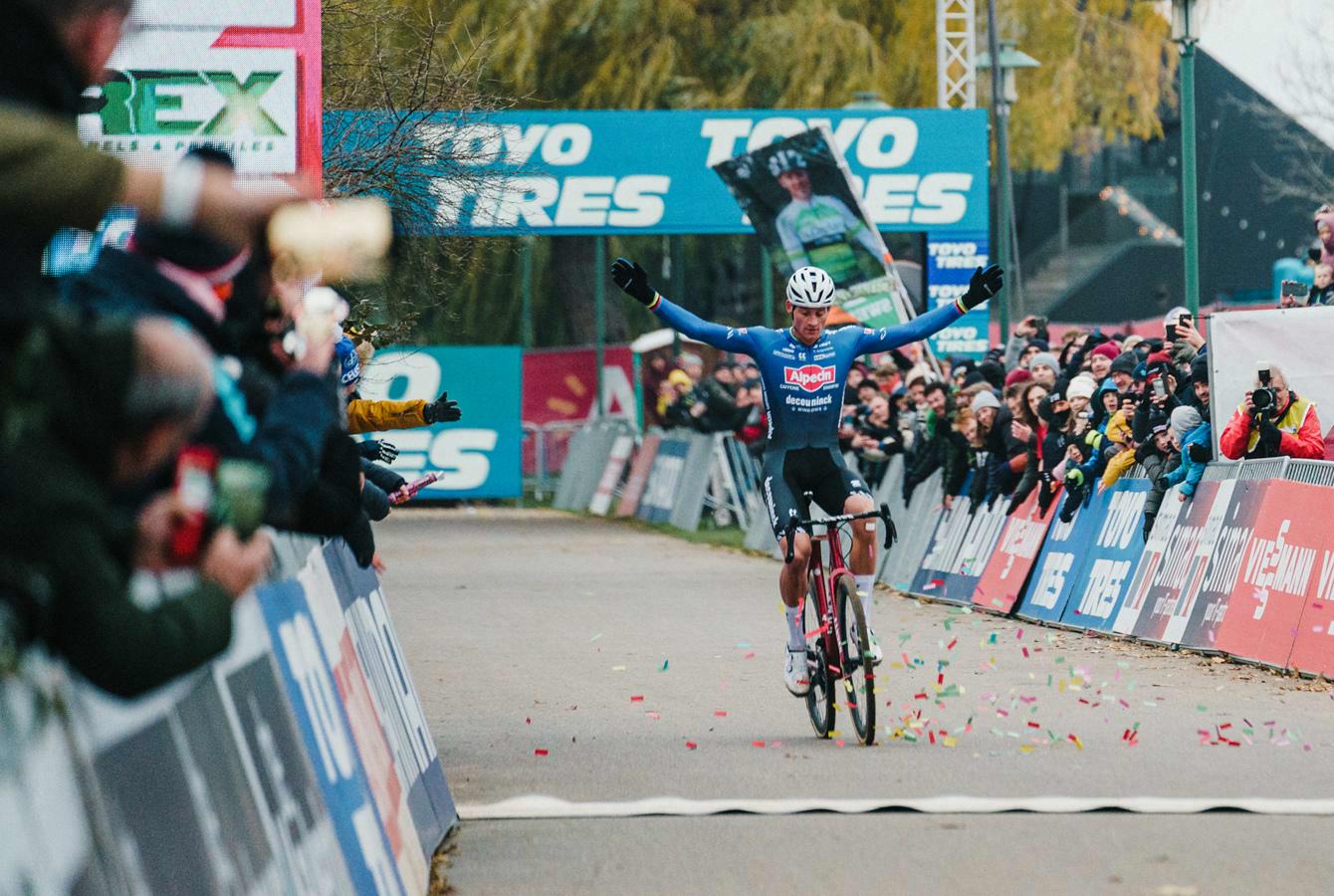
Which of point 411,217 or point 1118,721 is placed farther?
point 411,217

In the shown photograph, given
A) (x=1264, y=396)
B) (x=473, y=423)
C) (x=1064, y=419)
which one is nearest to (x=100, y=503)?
(x=1264, y=396)

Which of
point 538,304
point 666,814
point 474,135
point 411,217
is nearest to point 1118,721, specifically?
point 666,814

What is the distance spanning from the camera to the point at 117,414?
3449 mm

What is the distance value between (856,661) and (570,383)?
3422cm

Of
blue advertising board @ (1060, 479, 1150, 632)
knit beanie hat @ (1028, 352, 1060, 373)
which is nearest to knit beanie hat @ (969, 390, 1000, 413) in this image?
knit beanie hat @ (1028, 352, 1060, 373)

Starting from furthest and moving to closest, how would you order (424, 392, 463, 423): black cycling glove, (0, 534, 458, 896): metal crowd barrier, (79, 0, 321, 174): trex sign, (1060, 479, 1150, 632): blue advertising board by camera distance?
(1060, 479, 1150, 632): blue advertising board < (424, 392, 463, 423): black cycling glove < (79, 0, 321, 174): trex sign < (0, 534, 458, 896): metal crowd barrier

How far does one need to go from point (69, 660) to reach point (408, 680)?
4634 mm

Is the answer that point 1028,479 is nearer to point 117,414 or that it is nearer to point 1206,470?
point 1206,470

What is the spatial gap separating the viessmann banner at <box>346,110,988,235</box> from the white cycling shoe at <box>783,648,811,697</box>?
20.1 m

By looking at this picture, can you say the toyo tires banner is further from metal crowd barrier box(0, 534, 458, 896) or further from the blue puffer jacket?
the blue puffer jacket

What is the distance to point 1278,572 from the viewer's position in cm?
1305

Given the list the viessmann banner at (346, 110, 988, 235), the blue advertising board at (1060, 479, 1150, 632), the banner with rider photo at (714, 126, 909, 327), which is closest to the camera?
the blue advertising board at (1060, 479, 1150, 632)

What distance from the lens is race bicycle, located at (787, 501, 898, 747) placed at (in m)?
10.1

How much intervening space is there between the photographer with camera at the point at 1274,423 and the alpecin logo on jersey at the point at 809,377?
155 inches
